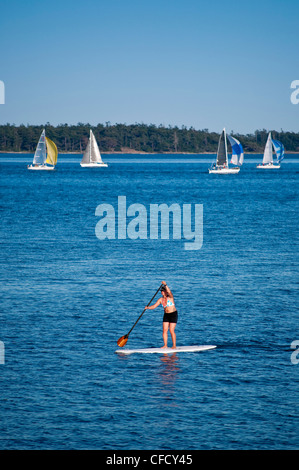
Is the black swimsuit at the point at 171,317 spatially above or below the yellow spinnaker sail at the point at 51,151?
below

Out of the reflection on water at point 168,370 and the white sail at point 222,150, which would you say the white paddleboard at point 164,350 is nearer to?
the reflection on water at point 168,370

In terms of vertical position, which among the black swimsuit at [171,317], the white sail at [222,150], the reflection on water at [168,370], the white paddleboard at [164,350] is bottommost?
the reflection on water at [168,370]

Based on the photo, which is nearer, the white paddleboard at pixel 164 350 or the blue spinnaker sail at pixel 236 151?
the white paddleboard at pixel 164 350

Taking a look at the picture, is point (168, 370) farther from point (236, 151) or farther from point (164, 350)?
point (236, 151)

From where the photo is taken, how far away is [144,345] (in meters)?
26.2

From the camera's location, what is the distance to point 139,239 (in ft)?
192

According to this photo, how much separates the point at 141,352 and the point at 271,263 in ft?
70.3

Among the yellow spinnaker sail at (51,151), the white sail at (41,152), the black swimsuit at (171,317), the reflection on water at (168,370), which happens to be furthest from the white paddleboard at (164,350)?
the white sail at (41,152)

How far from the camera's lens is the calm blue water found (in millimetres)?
18969

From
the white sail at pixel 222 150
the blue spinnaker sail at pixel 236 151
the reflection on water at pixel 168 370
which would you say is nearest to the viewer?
the reflection on water at pixel 168 370

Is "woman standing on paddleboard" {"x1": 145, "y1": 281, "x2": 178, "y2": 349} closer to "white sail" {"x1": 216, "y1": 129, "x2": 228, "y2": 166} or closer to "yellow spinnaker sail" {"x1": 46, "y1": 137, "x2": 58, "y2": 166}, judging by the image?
"white sail" {"x1": 216, "y1": 129, "x2": 228, "y2": 166}

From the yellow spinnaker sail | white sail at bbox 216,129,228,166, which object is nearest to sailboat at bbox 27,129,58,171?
the yellow spinnaker sail

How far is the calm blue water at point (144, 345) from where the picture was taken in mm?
18969

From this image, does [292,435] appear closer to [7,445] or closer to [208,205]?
[7,445]
